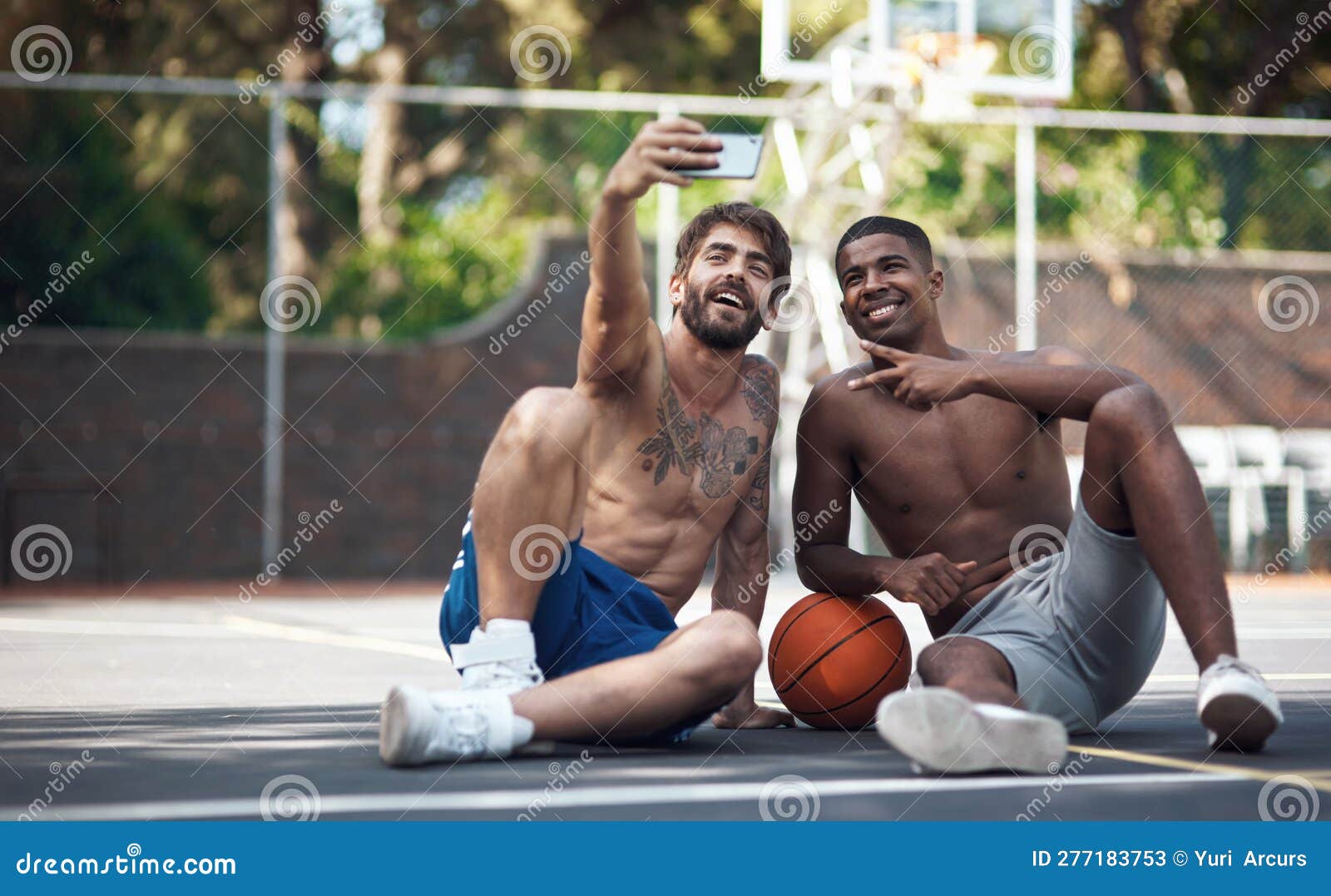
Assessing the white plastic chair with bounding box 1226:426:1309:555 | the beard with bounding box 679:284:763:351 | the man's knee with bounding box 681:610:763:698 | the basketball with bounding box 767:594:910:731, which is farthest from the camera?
the white plastic chair with bounding box 1226:426:1309:555

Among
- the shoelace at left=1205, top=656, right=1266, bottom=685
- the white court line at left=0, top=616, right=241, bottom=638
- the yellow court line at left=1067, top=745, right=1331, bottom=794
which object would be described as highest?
the shoelace at left=1205, top=656, right=1266, bottom=685

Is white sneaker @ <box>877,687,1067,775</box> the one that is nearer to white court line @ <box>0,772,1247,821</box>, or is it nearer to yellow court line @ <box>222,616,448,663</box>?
white court line @ <box>0,772,1247,821</box>

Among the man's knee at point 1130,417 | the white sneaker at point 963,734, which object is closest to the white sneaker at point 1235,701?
the white sneaker at point 963,734

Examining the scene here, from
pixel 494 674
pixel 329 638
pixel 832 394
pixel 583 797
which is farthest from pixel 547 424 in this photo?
pixel 329 638

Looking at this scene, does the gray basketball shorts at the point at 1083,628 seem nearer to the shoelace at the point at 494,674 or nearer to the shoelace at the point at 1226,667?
the shoelace at the point at 1226,667

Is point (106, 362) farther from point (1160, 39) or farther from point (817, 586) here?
point (1160, 39)

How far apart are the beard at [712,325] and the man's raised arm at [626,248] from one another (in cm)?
22

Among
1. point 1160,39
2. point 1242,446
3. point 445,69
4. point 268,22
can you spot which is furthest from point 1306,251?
point 268,22

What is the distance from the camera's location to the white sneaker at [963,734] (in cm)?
333

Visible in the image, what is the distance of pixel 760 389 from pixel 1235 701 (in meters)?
1.58

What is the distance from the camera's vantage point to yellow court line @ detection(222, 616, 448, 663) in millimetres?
7648

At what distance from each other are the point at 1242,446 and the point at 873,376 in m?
12.9

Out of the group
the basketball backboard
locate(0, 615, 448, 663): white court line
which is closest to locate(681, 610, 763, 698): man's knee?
locate(0, 615, 448, 663): white court line

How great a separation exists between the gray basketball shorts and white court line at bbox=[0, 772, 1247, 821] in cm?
60
